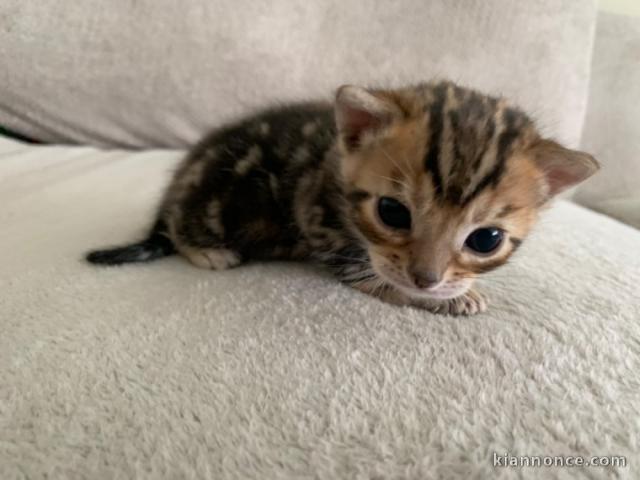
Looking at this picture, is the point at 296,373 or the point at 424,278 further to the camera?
the point at 424,278

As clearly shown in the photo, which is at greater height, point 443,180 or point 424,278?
point 443,180

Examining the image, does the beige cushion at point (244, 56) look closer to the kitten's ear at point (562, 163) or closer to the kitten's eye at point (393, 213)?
the kitten's ear at point (562, 163)

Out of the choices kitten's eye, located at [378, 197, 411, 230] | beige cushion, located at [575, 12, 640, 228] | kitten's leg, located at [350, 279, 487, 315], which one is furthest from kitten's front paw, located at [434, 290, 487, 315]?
beige cushion, located at [575, 12, 640, 228]

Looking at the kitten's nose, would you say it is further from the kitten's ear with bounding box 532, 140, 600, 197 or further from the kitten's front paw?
the kitten's ear with bounding box 532, 140, 600, 197

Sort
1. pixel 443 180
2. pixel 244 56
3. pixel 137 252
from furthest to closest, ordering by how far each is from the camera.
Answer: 1. pixel 244 56
2. pixel 137 252
3. pixel 443 180

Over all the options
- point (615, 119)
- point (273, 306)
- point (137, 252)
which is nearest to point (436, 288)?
point (273, 306)

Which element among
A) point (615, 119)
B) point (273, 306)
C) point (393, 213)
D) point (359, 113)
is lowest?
point (615, 119)

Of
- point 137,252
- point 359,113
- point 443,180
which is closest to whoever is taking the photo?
point 443,180

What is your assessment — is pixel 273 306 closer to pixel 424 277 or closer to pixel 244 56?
pixel 424 277
